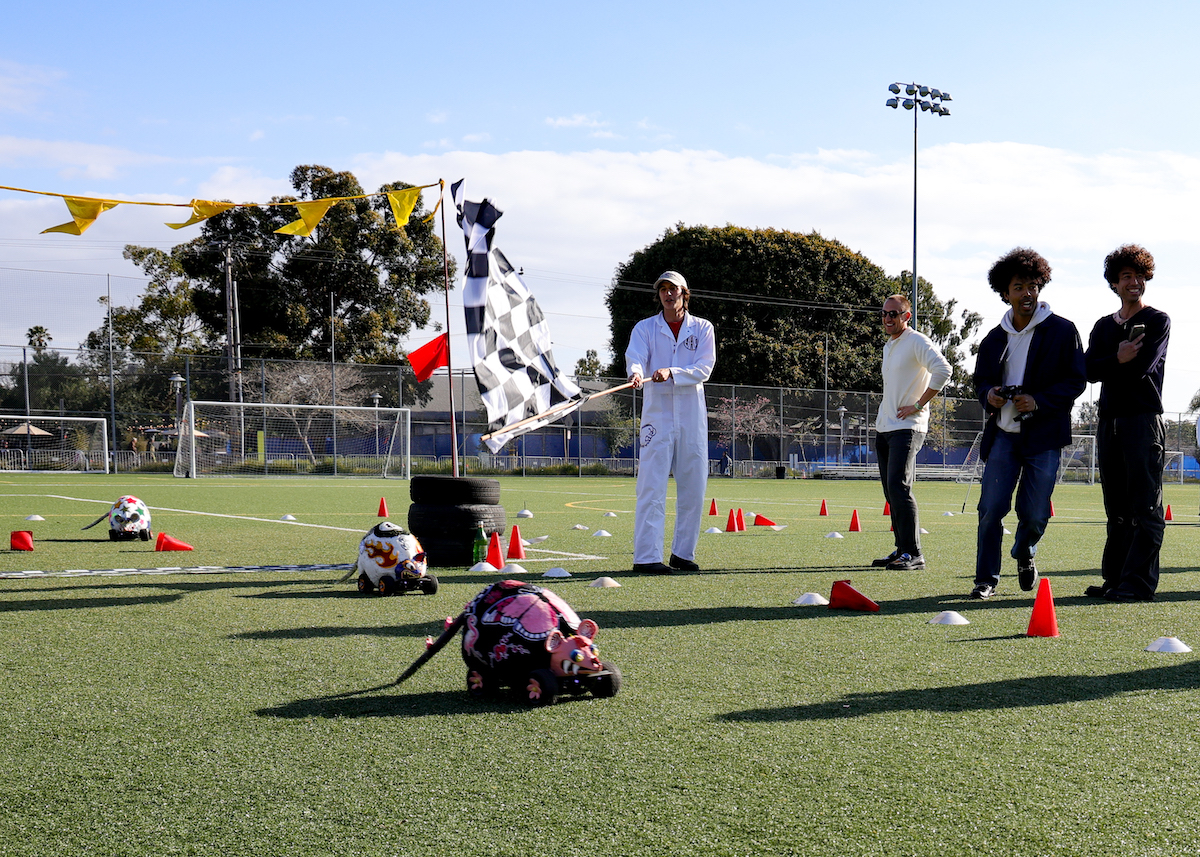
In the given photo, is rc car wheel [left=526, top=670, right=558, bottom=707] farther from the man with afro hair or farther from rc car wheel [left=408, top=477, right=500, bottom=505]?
rc car wheel [left=408, top=477, right=500, bottom=505]

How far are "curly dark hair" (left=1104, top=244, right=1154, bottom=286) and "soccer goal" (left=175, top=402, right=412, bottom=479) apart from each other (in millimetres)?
23252

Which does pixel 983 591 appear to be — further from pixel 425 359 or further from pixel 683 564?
pixel 425 359

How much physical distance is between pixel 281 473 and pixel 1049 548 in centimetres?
2263

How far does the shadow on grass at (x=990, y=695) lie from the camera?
9.75ft

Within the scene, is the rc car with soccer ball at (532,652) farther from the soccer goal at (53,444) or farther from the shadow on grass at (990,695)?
the soccer goal at (53,444)

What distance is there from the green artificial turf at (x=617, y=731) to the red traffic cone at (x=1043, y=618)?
8cm

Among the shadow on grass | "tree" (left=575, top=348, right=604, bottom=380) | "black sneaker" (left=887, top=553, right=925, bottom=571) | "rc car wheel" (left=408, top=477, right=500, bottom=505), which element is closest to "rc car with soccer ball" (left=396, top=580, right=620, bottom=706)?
the shadow on grass

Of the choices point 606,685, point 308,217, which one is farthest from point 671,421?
point 606,685

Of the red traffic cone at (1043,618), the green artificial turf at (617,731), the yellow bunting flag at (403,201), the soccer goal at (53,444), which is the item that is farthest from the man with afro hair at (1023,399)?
the soccer goal at (53,444)

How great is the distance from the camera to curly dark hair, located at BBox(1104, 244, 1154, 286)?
5.54m

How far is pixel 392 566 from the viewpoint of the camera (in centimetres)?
543

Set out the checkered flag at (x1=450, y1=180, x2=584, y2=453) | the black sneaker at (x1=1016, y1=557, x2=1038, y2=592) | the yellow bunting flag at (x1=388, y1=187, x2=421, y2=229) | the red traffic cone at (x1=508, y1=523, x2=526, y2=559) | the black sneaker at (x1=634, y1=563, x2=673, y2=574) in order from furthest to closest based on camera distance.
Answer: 1. the yellow bunting flag at (x1=388, y1=187, x2=421, y2=229)
2. the red traffic cone at (x1=508, y1=523, x2=526, y2=559)
3. the checkered flag at (x1=450, y1=180, x2=584, y2=453)
4. the black sneaker at (x1=634, y1=563, x2=673, y2=574)
5. the black sneaker at (x1=1016, y1=557, x2=1038, y2=592)

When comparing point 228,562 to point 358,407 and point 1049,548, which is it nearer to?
point 1049,548

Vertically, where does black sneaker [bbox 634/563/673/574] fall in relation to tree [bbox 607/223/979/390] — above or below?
below
